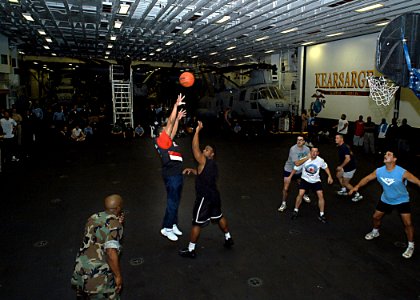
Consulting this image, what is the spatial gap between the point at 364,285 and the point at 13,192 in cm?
808

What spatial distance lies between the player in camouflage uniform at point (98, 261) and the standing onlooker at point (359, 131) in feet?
44.3

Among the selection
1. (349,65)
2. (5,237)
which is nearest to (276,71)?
(349,65)

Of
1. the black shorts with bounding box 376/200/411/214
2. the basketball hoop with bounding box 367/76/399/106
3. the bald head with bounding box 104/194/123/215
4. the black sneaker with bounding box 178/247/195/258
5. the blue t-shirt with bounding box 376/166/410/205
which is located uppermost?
the basketball hoop with bounding box 367/76/399/106

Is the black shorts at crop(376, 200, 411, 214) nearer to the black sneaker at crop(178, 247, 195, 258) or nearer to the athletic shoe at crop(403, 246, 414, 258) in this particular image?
the athletic shoe at crop(403, 246, 414, 258)

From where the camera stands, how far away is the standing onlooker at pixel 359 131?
13898 mm

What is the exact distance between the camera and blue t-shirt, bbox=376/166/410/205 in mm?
4809

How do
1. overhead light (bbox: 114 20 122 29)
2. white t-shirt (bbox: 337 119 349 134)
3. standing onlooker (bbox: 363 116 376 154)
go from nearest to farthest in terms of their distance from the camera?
standing onlooker (bbox: 363 116 376 154) → overhead light (bbox: 114 20 122 29) → white t-shirt (bbox: 337 119 349 134)

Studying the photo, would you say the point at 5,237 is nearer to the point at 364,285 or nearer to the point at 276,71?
the point at 364,285

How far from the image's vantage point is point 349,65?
54.6 ft

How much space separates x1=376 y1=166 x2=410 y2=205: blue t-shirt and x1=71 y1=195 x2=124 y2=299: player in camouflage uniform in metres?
4.21

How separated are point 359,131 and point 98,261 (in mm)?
13944

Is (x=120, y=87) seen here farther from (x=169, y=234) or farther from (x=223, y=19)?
(x=169, y=234)

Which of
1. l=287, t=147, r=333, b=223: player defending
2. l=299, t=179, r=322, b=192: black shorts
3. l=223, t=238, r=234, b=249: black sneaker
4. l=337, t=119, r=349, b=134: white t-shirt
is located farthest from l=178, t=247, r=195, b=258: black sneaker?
l=337, t=119, r=349, b=134: white t-shirt

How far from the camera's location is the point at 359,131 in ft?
46.3
